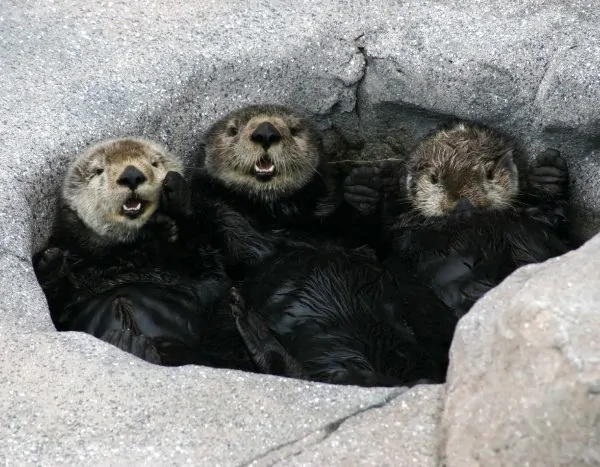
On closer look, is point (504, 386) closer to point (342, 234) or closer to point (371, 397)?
point (371, 397)

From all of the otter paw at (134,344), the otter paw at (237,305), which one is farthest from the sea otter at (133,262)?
the otter paw at (237,305)

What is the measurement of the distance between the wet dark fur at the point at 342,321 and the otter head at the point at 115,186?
626 millimetres

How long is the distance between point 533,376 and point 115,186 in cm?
274

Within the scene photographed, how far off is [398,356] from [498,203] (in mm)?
1218

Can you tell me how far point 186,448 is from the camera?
10.2 feet

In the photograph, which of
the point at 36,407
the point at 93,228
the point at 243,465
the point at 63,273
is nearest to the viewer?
the point at 243,465

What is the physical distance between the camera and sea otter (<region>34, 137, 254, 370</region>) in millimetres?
4492

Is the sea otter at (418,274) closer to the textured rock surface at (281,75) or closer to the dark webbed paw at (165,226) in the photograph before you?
the textured rock surface at (281,75)

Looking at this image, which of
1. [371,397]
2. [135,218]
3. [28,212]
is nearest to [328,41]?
[135,218]

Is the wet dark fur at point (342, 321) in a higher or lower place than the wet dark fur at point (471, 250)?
lower

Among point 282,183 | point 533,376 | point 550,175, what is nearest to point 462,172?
point 550,175

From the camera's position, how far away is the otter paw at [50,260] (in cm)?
460

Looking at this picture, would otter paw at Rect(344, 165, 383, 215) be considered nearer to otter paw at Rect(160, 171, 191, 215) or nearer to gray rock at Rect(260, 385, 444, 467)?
otter paw at Rect(160, 171, 191, 215)

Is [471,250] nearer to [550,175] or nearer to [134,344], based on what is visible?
[550,175]
